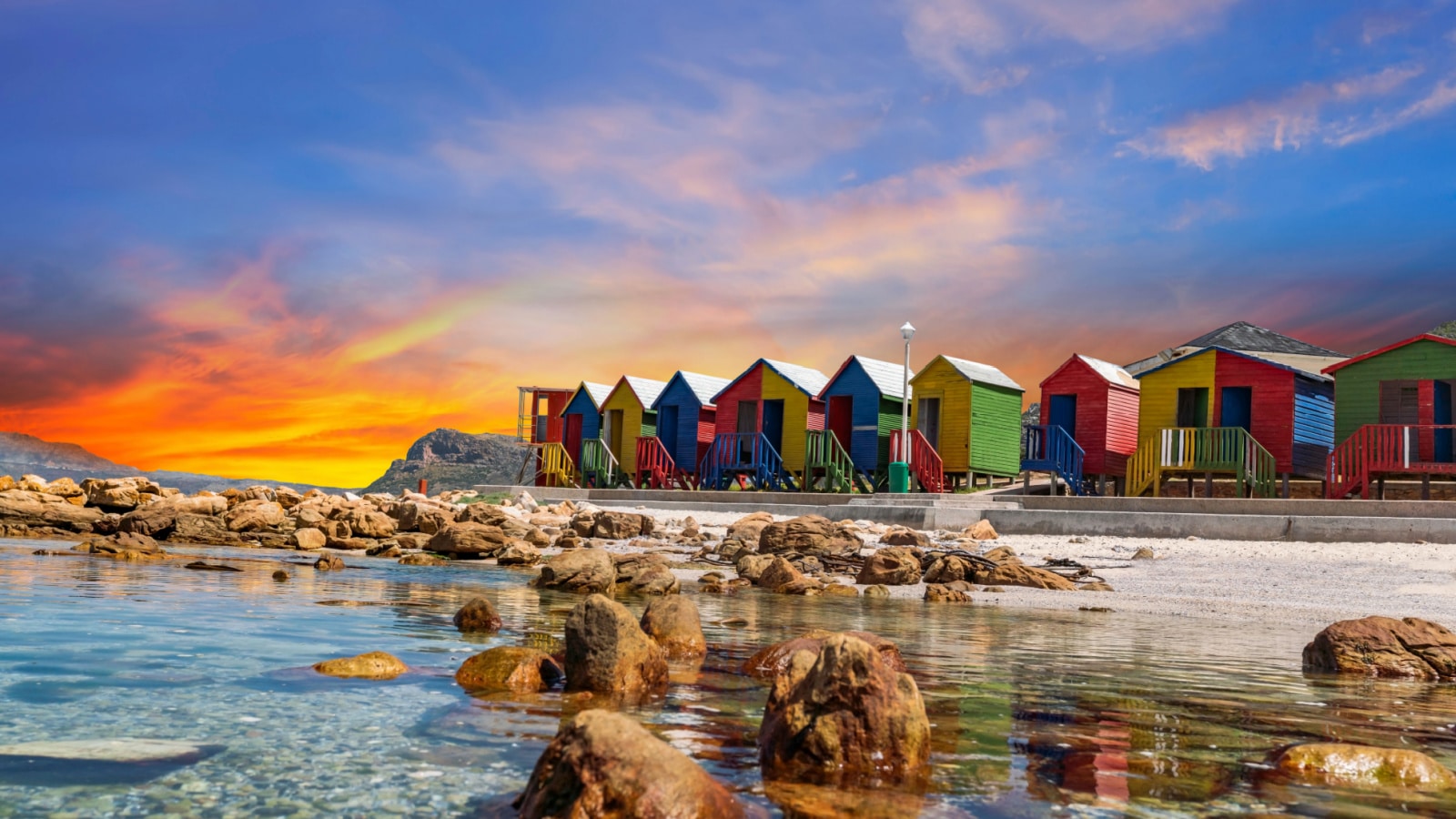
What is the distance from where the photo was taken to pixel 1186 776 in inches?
170

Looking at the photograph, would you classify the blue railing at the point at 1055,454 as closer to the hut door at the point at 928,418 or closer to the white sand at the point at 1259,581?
the hut door at the point at 928,418

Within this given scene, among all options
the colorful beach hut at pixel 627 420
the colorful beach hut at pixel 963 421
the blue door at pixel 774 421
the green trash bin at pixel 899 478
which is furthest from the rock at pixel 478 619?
the colorful beach hut at pixel 627 420

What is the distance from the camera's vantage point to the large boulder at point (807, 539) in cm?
1684

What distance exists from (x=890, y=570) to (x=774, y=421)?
18438 mm

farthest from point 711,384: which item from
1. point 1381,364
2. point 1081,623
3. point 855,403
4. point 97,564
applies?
point 1081,623

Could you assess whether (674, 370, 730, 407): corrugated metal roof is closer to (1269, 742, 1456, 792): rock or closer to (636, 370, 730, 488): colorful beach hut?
(636, 370, 730, 488): colorful beach hut

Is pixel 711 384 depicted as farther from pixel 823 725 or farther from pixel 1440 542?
pixel 823 725

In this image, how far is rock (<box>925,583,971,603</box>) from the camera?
40.8 feet

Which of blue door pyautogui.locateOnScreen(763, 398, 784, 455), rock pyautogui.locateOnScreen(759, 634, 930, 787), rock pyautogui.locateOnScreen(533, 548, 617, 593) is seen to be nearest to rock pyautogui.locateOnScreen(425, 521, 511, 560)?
rock pyautogui.locateOnScreen(533, 548, 617, 593)

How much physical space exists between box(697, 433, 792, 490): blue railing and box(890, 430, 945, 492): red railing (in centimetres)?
433

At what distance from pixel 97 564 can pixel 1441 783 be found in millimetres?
14963

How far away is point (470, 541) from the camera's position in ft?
60.5

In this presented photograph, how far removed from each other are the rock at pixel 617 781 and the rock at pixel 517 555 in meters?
14.0

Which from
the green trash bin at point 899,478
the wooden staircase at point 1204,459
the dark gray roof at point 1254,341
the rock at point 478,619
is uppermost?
the dark gray roof at point 1254,341
